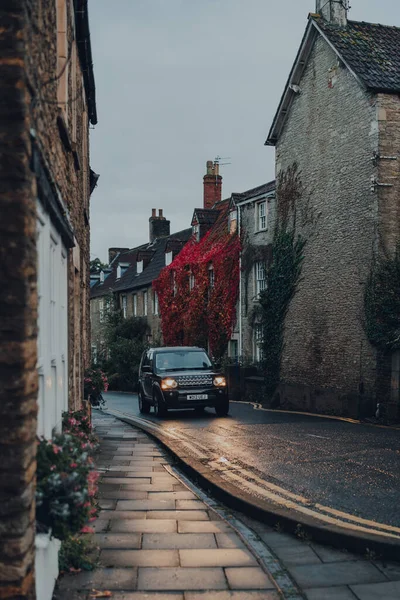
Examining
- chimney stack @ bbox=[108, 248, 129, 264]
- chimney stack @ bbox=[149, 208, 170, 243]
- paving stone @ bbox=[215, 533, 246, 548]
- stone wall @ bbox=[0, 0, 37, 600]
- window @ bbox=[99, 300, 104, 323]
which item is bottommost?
paving stone @ bbox=[215, 533, 246, 548]

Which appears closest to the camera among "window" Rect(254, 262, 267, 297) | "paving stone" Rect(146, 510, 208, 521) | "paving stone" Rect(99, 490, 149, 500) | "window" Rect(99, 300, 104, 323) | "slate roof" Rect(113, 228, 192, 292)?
"paving stone" Rect(146, 510, 208, 521)

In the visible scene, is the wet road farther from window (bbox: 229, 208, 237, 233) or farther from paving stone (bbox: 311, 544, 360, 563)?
window (bbox: 229, 208, 237, 233)

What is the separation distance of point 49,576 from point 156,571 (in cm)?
98

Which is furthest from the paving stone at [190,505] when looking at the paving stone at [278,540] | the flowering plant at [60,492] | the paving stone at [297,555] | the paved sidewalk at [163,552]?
the flowering plant at [60,492]

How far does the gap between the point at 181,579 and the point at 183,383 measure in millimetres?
13739

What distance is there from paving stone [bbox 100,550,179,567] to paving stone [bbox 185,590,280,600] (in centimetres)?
67

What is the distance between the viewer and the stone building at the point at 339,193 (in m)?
19.9

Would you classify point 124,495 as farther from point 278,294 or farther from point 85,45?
point 278,294

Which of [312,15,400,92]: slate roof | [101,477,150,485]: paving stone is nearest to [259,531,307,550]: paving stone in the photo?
[101,477,150,485]: paving stone

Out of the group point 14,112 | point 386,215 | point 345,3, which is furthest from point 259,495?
point 345,3

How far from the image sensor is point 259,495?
26.7ft

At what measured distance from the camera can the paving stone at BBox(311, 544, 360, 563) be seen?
5828mm

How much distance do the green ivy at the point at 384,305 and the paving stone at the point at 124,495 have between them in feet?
39.1

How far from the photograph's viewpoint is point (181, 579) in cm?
Answer: 514
